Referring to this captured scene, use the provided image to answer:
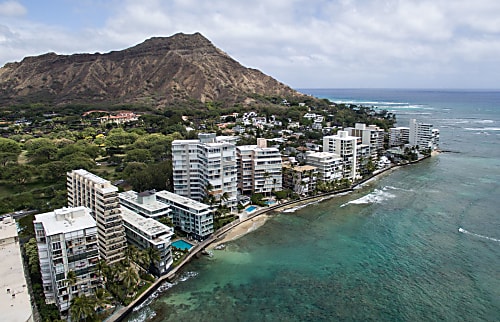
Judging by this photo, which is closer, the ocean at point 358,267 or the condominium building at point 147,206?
the ocean at point 358,267

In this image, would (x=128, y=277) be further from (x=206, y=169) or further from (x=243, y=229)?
(x=206, y=169)

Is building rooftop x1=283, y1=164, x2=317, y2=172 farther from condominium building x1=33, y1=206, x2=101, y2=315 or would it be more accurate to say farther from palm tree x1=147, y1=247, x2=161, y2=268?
condominium building x1=33, y1=206, x2=101, y2=315

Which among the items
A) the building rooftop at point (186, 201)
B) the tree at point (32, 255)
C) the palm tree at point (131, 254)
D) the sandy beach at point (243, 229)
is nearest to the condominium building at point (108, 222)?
the palm tree at point (131, 254)

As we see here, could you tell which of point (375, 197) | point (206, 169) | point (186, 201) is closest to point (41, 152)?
point (206, 169)

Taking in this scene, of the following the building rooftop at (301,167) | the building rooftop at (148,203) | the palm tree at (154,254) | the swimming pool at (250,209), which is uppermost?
the building rooftop at (301,167)

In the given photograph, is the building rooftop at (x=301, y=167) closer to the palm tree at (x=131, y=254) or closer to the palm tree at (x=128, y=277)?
the palm tree at (x=131, y=254)

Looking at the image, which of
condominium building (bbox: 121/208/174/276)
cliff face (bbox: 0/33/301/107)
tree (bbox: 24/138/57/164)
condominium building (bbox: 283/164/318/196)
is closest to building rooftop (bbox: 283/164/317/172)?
condominium building (bbox: 283/164/318/196)

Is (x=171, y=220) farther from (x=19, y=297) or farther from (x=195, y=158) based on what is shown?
(x=19, y=297)
